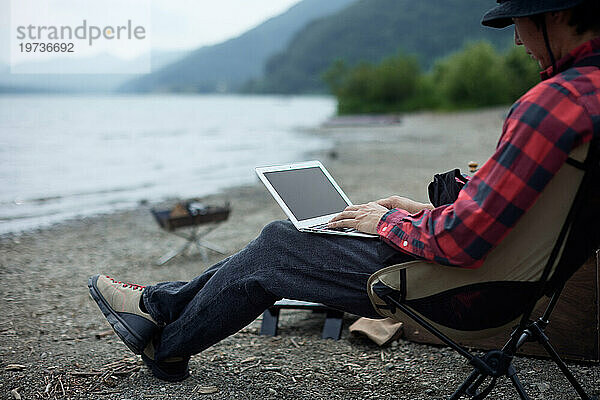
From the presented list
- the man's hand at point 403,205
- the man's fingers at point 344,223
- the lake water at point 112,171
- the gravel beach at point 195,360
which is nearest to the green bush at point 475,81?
the lake water at point 112,171

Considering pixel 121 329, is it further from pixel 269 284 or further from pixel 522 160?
pixel 522 160

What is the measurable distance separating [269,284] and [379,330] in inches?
49.1

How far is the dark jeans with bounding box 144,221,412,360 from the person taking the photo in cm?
211

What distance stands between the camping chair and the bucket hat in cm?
38

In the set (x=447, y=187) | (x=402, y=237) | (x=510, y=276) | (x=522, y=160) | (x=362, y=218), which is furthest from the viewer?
(x=447, y=187)

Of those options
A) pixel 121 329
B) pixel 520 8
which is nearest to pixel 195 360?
pixel 121 329

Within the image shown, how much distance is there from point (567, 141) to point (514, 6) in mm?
432

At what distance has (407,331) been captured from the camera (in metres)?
3.24

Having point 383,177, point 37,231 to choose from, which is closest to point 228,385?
point 37,231

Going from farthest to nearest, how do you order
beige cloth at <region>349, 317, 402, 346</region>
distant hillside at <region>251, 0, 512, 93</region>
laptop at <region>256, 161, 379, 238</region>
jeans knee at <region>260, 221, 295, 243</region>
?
distant hillside at <region>251, 0, 512, 93</region> < beige cloth at <region>349, 317, 402, 346</region> < laptop at <region>256, 161, 379, 238</region> < jeans knee at <region>260, 221, 295, 243</region>

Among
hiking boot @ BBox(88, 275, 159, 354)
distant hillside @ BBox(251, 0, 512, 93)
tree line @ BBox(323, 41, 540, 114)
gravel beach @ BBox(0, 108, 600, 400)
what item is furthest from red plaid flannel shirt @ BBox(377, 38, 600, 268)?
distant hillside @ BBox(251, 0, 512, 93)

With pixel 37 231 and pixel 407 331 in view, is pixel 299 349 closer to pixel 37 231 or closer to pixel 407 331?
pixel 407 331

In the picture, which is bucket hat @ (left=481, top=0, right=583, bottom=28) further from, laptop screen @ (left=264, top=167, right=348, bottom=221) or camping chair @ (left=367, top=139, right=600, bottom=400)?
laptop screen @ (left=264, top=167, right=348, bottom=221)

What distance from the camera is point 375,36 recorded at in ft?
411
